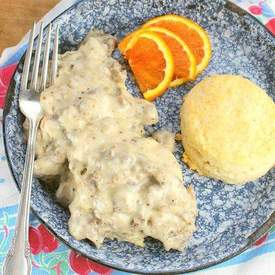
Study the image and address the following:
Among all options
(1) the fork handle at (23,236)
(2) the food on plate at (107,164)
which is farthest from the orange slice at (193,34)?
(1) the fork handle at (23,236)

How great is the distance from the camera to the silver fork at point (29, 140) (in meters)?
1.88

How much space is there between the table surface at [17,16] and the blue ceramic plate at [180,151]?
13.8 inches

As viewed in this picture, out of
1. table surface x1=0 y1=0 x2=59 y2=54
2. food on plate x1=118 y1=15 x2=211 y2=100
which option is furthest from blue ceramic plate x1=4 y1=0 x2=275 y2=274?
table surface x1=0 y1=0 x2=59 y2=54

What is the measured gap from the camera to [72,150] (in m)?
2.01

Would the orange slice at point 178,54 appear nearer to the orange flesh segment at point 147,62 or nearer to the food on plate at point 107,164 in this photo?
the orange flesh segment at point 147,62

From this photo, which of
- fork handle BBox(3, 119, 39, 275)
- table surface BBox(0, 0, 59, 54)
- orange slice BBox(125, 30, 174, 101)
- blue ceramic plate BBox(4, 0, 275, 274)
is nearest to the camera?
fork handle BBox(3, 119, 39, 275)

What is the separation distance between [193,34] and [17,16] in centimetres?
81

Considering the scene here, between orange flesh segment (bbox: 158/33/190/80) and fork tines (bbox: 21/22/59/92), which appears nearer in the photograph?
fork tines (bbox: 21/22/59/92)

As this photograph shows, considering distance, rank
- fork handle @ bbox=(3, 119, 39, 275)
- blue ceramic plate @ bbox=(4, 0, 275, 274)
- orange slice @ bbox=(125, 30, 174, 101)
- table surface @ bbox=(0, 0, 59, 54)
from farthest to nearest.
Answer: table surface @ bbox=(0, 0, 59, 54)
orange slice @ bbox=(125, 30, 174, 101)
blue ceramic plate @ bbox=(4, 0, 275, 274)
fork handle @ bbox=(3, 119, 39, 275)

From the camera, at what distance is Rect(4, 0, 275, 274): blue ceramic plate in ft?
6.82

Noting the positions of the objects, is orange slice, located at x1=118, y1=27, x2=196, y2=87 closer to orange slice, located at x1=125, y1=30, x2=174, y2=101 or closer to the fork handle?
orange slice, located at x1=125, y1=30, x2=174, y2=101

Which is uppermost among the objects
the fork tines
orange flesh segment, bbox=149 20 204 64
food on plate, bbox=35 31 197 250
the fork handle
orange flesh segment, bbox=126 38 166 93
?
orange flesh segment, bbox=149 20 204 64

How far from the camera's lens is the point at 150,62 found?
230 centimetres

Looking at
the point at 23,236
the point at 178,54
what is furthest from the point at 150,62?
the point at 23,236
